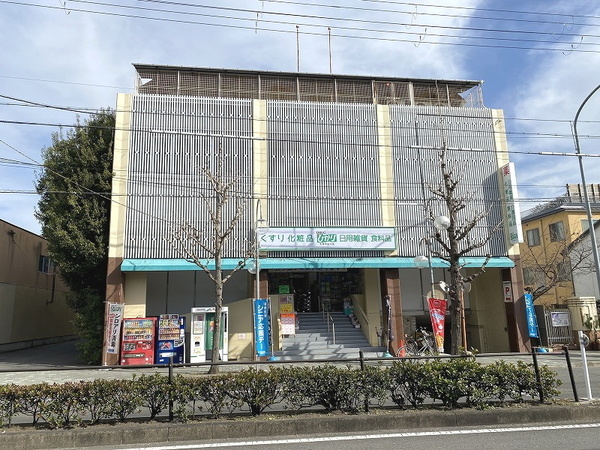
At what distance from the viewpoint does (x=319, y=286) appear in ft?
71.9

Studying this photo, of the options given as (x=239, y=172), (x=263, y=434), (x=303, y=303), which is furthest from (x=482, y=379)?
(x=303, y=303)

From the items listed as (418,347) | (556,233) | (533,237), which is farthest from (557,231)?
(418,347)

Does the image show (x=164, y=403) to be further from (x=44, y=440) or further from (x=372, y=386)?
(x=372, y=386)

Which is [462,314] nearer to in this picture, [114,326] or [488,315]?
[488,315]

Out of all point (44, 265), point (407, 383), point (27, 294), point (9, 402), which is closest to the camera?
point (9, 402)

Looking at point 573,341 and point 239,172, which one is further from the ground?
point 239,172

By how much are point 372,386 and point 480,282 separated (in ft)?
54.3

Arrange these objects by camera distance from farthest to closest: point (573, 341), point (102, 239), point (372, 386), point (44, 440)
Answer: point (573, 341) < point (102, 239) < point (372, 386) < point (44, 440)

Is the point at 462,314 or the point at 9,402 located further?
the point at 462,314

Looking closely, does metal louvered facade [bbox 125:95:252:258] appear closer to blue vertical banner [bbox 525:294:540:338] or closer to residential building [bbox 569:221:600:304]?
blue vertical banner [bbox 525:294:540:338]

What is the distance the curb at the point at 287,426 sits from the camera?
601 centimetres

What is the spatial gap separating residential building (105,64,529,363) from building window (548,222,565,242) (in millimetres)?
10420

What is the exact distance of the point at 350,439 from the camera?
6.21 m

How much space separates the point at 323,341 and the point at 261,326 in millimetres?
3913
